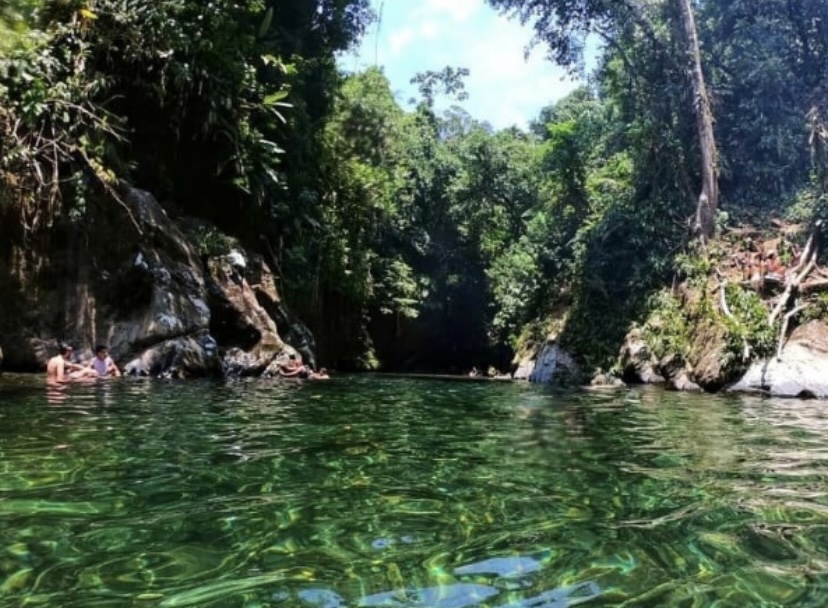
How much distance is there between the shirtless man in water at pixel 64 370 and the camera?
11508 mm

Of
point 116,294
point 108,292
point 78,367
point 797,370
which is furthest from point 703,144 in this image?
point 78,367

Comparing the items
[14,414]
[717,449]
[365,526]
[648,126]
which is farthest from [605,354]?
[365,526]

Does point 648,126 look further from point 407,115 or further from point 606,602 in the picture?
point 606,602

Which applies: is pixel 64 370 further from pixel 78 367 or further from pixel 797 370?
pixel 797 370

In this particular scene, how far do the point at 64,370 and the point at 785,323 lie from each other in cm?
1306

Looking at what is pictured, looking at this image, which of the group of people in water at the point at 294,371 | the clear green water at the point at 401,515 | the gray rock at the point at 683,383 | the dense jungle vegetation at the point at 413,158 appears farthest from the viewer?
the group of people in water at the point at 294,371

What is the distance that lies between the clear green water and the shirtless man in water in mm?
5239

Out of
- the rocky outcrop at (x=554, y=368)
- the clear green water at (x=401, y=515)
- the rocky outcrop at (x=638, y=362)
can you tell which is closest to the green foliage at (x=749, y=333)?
the rocky outcrop at (x=638, y=362)

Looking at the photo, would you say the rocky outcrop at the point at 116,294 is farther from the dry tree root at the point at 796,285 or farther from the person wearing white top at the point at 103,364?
the dry tree root at the point at 796,285

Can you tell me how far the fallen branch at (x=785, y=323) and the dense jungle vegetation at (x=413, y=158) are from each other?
11.0ft

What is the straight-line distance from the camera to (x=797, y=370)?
12547 millimetres

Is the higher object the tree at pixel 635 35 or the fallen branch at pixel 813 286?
the tree at pixel 635 35

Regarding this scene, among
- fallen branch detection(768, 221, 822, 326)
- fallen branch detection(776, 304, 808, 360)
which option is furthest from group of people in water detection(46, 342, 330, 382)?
fallen branch detection(768, 221, 822, 326)

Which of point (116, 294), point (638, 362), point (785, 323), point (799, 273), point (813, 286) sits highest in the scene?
point (799, 273)
